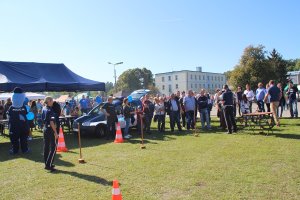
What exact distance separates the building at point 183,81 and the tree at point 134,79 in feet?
30.4

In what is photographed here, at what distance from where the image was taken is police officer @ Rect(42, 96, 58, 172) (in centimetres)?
823

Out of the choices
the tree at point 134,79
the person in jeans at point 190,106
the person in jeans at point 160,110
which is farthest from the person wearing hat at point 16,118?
the tree at point 134,79

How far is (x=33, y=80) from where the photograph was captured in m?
15.5

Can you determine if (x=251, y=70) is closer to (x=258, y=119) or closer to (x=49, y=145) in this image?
(x=258, y=119)

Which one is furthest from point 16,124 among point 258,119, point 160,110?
point 258,119

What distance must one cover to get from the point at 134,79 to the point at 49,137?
339 feet

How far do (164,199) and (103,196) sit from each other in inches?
44.8

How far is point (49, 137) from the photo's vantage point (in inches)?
327

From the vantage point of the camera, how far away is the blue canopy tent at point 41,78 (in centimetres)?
1472

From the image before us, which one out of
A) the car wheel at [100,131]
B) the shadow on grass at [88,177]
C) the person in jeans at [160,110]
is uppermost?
the person in jeans at [160,110]

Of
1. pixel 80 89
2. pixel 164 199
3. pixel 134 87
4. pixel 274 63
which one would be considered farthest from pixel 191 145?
pixel 134 87

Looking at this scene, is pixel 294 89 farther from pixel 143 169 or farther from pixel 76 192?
pixel 76 192

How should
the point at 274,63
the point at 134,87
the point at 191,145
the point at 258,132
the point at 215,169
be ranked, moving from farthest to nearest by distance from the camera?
1. the point at 134,87
2. the point at 274,63
3. the point at 258,132
4. the point at 191,145
5. the point at 215,169

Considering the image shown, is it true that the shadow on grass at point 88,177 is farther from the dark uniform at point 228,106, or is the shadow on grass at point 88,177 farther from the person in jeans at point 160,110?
the person in jeans at point 160,110
